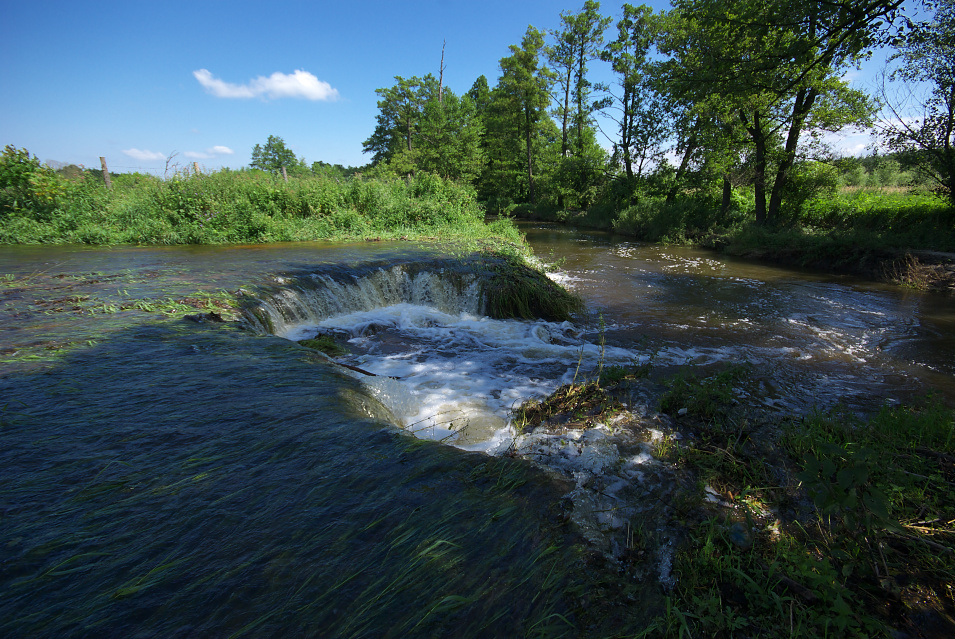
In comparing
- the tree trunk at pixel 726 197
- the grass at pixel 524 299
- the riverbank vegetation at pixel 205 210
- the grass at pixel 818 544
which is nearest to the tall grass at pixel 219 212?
the riverbank vegetation at pixel 205 210

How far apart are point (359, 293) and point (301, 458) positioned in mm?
7026

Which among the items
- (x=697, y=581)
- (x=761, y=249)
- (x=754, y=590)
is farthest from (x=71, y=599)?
(x=761, y=249)

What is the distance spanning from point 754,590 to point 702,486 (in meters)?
1.05

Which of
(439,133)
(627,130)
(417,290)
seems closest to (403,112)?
(439,133)

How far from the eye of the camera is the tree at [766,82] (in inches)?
248

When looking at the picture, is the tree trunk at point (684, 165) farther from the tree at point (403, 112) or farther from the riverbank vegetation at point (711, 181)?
the tree at point (403, 112)

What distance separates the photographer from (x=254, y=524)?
2402mm

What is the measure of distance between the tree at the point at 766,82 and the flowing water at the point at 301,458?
499 centimetres

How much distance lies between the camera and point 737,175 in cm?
2011

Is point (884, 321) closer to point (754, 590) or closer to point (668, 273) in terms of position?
point (668, 273)

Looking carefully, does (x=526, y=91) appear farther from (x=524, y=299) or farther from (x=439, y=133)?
(x=524, y=299)

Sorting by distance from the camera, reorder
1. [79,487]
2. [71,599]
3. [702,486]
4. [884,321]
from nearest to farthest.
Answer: [71,599]
[79,487]
[702,486]
[884,321]

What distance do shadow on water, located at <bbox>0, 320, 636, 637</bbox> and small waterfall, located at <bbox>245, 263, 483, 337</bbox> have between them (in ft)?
13.1

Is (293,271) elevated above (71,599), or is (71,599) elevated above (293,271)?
(293,271)
